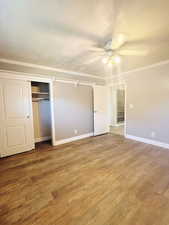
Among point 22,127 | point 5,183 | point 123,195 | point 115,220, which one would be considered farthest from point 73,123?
point 115,220

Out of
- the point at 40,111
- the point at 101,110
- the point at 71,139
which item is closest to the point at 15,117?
the point at 40,111

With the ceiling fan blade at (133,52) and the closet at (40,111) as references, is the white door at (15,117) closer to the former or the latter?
the closet at (40,111)

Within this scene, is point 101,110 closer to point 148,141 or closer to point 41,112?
point 148,141

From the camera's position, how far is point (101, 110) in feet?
15.4

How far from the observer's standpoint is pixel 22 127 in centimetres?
313

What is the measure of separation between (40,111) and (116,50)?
10.0 ft

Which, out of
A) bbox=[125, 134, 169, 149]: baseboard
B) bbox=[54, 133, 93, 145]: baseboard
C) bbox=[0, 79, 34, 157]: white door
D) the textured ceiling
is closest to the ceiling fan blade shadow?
the textured ceiling

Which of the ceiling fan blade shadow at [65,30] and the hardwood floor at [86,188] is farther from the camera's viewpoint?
the ceiling fan blade shadow at [65,30]

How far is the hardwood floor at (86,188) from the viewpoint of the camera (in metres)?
1.33

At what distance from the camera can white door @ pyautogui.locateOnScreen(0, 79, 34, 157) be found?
283 cm

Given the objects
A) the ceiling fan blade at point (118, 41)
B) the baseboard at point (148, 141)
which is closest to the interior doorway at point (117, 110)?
the baseboard at point (148, 141)

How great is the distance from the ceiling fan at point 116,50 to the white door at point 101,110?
1.89 m

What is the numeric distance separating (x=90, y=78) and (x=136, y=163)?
3175 mm

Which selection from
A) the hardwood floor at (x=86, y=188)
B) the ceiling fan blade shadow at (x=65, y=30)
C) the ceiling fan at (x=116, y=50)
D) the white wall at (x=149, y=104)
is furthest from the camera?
the white wall at (x=149, y=104)
